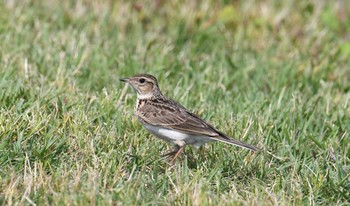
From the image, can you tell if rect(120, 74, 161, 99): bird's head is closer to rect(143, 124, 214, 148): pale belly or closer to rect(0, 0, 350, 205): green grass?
rect(0, 0, 350, 205): green grass

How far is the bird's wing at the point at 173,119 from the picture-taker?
719 cm

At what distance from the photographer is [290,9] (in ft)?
42.3

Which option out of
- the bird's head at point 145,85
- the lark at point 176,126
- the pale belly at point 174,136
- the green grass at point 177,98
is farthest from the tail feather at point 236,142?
the bird's head at point 145,85

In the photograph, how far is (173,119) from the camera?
7.44m

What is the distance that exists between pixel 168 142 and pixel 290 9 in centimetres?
597

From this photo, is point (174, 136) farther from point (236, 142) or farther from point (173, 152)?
point (236, 142)

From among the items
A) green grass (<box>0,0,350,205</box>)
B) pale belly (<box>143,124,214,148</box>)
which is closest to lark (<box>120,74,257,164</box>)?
pale belly (<box>143,124,214,148</box>)

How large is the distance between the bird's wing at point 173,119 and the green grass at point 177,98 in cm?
26

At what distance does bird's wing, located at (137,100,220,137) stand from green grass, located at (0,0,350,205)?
0.86 ft

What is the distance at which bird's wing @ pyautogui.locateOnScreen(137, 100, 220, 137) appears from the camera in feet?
23.6

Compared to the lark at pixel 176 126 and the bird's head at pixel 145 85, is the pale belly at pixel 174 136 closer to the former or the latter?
the lark at pixel 176 126

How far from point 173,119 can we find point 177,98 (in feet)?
4.74

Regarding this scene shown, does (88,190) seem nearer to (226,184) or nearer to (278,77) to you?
(226,184)

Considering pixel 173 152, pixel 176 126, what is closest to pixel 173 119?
pixel 176 126
